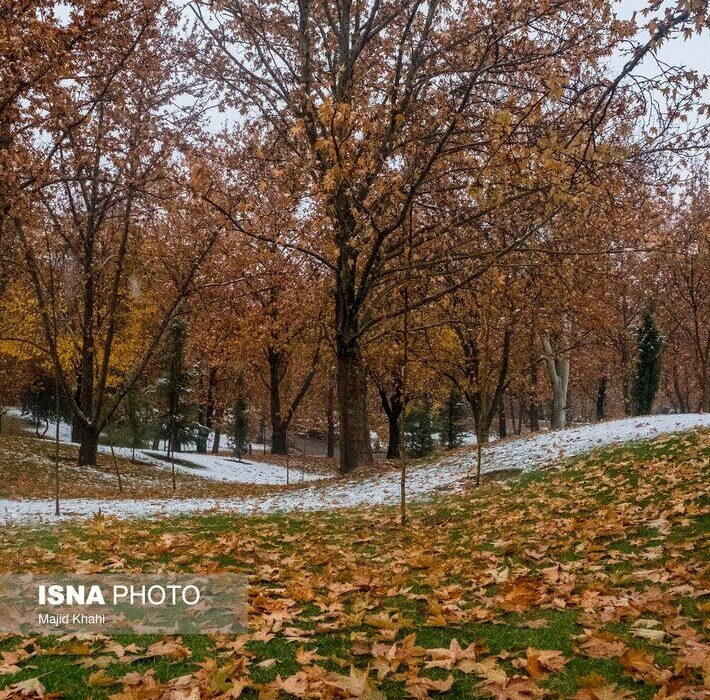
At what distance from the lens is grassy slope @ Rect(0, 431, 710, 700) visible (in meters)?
3.33

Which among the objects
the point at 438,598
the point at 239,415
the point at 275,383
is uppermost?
the point at 275,383

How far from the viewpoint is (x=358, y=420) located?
55.2 feet

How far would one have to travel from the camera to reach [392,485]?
1405 centimetres

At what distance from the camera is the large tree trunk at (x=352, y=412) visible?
1619 cm

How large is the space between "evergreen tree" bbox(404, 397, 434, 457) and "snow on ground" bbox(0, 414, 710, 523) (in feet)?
58.8

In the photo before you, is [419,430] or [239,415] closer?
[419,430]

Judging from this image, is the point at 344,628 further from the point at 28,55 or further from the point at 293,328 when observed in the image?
the point at 293,328

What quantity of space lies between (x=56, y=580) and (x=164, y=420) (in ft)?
110

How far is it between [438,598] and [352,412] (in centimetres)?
1170

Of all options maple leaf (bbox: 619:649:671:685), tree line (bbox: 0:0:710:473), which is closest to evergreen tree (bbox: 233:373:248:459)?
tree line (bbox: 0:0:710:473)

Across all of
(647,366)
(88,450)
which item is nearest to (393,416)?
(647,366)

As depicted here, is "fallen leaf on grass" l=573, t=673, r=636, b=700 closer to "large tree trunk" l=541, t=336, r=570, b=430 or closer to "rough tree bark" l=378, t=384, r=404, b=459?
"large tree trunk" l=541, t=336, r=570, b=430

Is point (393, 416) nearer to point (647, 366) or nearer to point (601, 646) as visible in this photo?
point (647, 366)

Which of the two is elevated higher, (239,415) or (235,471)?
(239,415)
